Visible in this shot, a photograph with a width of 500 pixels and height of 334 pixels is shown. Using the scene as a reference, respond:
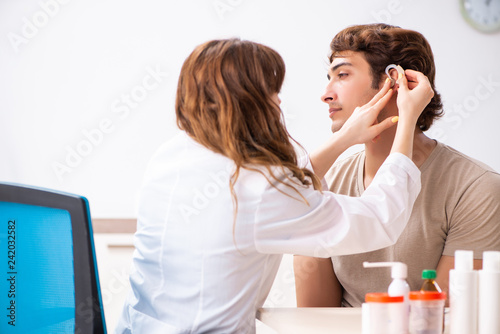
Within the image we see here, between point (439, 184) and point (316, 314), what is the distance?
1.72 ft

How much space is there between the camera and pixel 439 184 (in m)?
1.51

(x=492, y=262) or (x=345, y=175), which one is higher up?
(x=345, y=175)

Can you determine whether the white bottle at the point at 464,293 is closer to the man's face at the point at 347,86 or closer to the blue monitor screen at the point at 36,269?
the blue monitor screen at the point at 36,269

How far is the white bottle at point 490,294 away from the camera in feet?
2.98

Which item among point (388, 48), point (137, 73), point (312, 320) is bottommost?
point (312, 320)

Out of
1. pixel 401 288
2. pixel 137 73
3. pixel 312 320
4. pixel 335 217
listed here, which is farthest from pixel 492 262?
pixel 137 73

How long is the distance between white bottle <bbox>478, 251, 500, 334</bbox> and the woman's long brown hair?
13.6 inches

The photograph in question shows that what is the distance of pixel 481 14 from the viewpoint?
2820mm

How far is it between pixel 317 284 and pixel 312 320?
40cm

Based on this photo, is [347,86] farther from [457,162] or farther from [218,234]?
[218,234]

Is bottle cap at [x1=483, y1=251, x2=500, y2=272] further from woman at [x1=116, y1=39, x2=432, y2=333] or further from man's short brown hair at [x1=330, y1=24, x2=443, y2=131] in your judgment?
man's short brown hair at [x1=330, y1=24, x2=443, y2=131]

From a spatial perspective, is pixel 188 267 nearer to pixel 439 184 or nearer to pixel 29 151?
pixel 439 184

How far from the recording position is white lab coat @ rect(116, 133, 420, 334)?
3.49 feet

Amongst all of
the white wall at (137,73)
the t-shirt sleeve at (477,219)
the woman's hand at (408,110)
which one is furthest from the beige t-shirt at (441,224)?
the white wall at (137,73)
